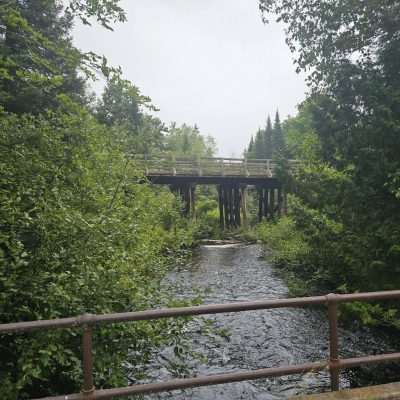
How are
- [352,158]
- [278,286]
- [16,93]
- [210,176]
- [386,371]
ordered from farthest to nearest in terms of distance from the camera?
[210,176], [16,93], [278,286], [352,158], [386,371]

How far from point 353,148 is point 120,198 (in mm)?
4312

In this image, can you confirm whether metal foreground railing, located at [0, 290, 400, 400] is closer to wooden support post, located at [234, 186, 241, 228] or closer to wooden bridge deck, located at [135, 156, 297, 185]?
wooden bridge deck, located at [135, 156, 297, 185]

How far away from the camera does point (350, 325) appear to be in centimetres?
661

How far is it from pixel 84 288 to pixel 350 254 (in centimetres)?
555


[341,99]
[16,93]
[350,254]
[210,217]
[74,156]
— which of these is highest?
[16,93]

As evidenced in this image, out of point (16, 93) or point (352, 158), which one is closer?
point (352, 158)

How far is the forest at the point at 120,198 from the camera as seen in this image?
9.71 ft

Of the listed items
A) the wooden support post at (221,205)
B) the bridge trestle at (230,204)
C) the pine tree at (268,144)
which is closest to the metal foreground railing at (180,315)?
the bridge trestle at (230,204)

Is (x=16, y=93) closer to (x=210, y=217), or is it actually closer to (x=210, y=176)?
(x=210, y=176)

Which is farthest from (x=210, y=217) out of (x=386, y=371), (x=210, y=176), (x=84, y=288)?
(x=84, y=288)

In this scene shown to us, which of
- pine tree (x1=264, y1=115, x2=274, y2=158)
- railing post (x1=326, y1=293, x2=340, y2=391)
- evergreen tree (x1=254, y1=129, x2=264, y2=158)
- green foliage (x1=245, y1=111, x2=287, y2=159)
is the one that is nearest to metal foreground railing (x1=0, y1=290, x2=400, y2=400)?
railing post (x1=326, y1=293, x2=340, y2=391)

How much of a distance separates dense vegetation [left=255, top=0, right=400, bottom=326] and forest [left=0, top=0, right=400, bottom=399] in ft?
0.10

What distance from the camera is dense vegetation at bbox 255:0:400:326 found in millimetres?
5488

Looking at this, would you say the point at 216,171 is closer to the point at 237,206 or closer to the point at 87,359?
the point at 237,206
